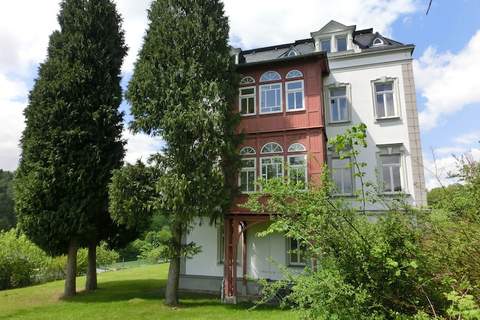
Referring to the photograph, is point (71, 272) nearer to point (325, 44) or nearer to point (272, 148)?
point (272, 148)

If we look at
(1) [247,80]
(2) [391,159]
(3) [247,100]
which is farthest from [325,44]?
(2) [391,159]

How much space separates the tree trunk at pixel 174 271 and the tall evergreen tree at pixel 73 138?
415cm

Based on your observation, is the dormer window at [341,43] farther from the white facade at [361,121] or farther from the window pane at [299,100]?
the window pane at [299,100]

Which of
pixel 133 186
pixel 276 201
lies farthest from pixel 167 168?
pixel 276 201

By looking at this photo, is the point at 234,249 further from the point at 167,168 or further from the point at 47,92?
the point at 47,92

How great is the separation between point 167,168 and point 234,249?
405 cm

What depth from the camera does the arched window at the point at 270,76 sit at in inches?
586

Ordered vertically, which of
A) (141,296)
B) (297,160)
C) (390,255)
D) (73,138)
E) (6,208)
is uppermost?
(73,138)

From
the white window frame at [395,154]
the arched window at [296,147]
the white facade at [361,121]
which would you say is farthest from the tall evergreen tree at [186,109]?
the white window frame at [395,154]

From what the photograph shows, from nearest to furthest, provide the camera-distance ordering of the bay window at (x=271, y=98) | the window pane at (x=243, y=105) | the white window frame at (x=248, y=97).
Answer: the bay window at (x=271, y=98) → the white window frame at (x=248, y=97) → the window pane at (x=243, y=105)

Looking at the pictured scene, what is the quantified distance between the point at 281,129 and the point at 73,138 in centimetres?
895

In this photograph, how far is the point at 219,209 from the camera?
1290 cm

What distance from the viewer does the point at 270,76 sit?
49.3ft

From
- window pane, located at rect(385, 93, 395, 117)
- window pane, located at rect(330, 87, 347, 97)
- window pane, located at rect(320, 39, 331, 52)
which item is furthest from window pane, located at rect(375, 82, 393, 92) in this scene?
window pane, located at rect(320, 39, 331, 52)
